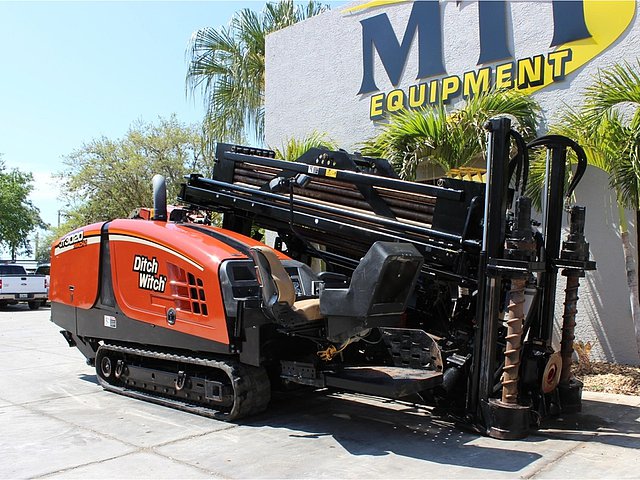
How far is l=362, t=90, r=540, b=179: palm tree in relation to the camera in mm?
8461

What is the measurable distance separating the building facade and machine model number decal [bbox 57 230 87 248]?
479 cm

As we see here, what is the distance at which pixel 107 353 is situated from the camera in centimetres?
738

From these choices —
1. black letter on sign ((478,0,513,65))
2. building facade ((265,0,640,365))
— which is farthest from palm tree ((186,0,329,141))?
black letter on sign ((478,0,513,65))

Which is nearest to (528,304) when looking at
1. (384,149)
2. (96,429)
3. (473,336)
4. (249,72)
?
(473,336)

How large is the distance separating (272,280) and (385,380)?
125 centimetres

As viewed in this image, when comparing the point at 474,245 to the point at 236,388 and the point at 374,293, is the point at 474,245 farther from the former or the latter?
the point at 236,388

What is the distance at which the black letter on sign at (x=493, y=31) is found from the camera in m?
9.48

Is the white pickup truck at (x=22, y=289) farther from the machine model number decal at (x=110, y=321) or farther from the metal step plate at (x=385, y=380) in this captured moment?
the metal step plate at (x=385, y=380)

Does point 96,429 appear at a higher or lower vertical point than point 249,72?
lower

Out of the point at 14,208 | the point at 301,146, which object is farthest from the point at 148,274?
the point at 14,208

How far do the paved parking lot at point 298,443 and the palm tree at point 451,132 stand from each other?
3386mm

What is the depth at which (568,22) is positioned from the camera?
28.7 ft

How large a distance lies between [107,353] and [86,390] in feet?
1.76

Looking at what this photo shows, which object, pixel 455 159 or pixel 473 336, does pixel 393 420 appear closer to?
pixel 473 336
